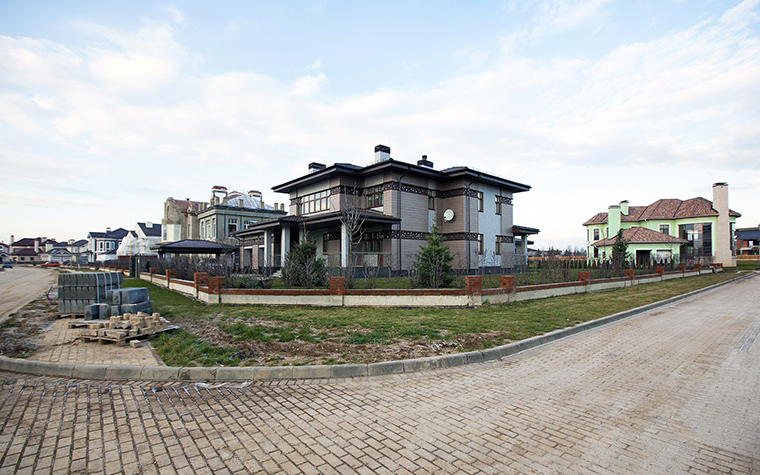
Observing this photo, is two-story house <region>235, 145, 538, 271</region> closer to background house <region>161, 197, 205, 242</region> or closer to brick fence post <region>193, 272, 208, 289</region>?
brick fence post <region>193, 272, 208, 289</region>

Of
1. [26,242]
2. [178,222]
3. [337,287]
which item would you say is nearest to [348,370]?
[337,287]

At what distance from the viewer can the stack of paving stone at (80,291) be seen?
35.6 ft

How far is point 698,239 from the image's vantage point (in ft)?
160

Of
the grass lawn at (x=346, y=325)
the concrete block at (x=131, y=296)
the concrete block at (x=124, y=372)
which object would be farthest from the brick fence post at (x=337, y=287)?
the concrete block at (x=124, y=372)

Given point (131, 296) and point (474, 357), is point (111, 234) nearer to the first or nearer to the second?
point (131, 296)

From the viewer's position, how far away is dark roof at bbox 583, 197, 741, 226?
48438mm

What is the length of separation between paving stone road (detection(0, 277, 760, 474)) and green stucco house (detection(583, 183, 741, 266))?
4257 cm

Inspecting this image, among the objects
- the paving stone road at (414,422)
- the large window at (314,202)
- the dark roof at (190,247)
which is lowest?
the paving stone road at (414,422)

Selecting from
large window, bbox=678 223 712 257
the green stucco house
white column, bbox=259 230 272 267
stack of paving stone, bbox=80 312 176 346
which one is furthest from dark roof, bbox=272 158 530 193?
large window, bbox=678 223 712 257

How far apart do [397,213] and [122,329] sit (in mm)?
19368

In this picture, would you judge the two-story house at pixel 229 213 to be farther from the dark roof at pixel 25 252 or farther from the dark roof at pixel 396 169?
the dark roof at pixel 25 252

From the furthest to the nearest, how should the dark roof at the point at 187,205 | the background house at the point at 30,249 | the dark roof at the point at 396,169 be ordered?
the background house at the point at 30,249, the dark roof at the point at 187,205, the dark roof at the point at 396,169

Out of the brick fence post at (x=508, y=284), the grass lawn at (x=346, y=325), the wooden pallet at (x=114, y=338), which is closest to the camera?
the grass lawn at (x=346, y=325)

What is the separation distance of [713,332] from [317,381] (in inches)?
404
